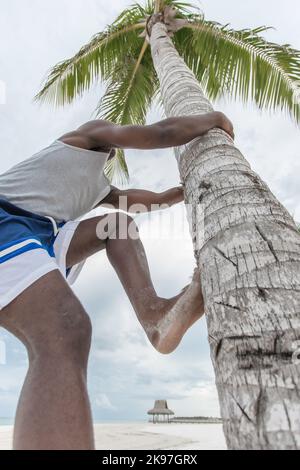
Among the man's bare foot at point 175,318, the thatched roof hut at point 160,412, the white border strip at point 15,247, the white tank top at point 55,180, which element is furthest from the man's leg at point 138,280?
the thatched roof hut at point 160,412

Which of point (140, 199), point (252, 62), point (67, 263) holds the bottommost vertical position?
point (67, 263)

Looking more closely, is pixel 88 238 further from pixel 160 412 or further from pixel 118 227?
pixel 160 412

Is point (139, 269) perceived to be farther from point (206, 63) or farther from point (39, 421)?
point (206, 63)

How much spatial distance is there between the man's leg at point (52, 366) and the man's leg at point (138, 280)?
445 millimetres

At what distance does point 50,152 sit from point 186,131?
0.71m

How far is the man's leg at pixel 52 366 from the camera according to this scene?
3.50 feet

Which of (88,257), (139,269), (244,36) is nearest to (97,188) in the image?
(88,257)

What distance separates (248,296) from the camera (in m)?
1.14

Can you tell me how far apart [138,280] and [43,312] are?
73cm

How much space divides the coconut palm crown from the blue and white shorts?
179 inches

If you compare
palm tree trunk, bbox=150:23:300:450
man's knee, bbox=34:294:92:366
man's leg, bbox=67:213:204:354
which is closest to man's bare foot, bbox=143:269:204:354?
man's leg, bbox=67:213:204:354

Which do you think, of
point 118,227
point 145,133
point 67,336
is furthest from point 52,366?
point 145,133

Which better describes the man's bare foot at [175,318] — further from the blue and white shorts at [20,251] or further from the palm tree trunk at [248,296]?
the blue and white shorts at [20,251]

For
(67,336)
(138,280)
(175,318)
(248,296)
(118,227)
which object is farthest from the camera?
(118,227)
